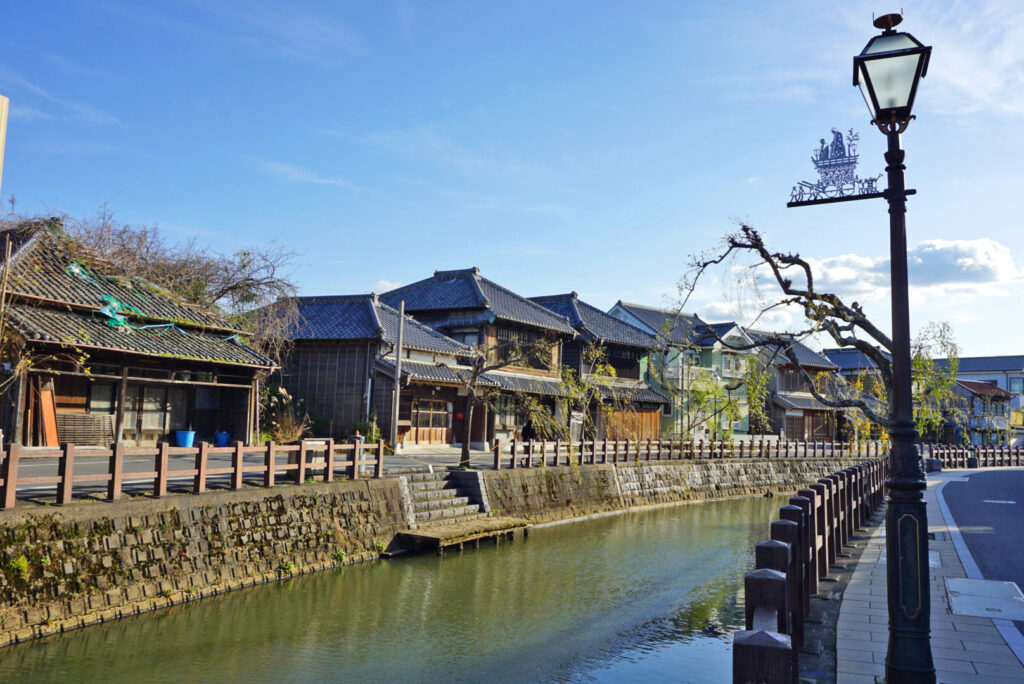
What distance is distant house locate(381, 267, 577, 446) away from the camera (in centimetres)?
3173

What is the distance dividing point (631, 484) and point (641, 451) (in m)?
2.61

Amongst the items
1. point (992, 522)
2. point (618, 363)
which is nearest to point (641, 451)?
point (618, 363)

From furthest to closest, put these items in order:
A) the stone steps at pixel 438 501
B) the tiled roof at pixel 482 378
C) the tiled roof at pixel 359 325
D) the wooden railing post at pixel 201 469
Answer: the tiled roof at pixel 359 325 → the tiled roof at pixel 482 378 → the stone steps at pixel 438 501 → the wooden railing post at pixel 201 469

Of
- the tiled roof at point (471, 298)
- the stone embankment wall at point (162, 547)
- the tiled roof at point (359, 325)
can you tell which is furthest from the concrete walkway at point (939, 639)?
the tiled roof at point (471, 298)

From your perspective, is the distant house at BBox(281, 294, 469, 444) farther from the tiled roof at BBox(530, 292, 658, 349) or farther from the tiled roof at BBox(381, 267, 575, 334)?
the tiled roof at BBox(530, 292, 658, 349)

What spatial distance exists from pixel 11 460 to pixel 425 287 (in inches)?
1059

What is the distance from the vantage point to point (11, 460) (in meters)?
9.76

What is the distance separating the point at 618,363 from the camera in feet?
131

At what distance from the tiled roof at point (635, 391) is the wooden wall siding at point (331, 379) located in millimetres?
13264

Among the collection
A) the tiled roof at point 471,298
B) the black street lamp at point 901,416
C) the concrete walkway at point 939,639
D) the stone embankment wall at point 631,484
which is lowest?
the stone embankment wall at point 631,484

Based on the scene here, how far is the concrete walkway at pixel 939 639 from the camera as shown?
20.6ft

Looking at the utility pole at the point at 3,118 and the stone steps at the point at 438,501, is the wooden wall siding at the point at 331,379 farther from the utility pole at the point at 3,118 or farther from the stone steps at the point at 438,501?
the utility pole at the point at 3,118

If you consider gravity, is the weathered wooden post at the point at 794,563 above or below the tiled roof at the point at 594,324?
below

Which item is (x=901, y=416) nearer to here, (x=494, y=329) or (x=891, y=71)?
(x=891, y=71)
